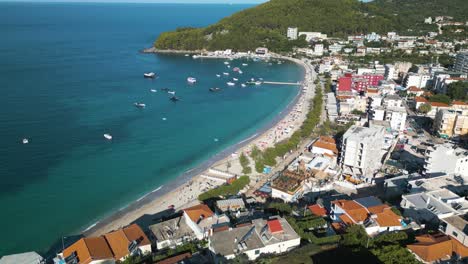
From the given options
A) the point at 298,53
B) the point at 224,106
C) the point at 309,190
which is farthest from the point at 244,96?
the point at 298,53

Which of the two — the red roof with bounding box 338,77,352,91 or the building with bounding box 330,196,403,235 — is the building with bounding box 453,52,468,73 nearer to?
the red roof with bounding box 338,77,352,91

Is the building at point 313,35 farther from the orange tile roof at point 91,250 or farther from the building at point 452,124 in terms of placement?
the orange tile roof at point 91,250

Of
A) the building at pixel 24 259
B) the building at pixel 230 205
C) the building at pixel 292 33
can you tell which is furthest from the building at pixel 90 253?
the building at pixel 292 33

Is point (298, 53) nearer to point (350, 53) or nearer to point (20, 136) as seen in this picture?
point (350, 53)

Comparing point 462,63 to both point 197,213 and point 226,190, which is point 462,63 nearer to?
point 226,190

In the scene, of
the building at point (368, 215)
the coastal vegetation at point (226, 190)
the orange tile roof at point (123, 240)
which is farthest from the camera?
the coastal vegetation at point (226, 190)

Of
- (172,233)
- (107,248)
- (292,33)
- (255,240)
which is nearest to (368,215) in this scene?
(255,240)
